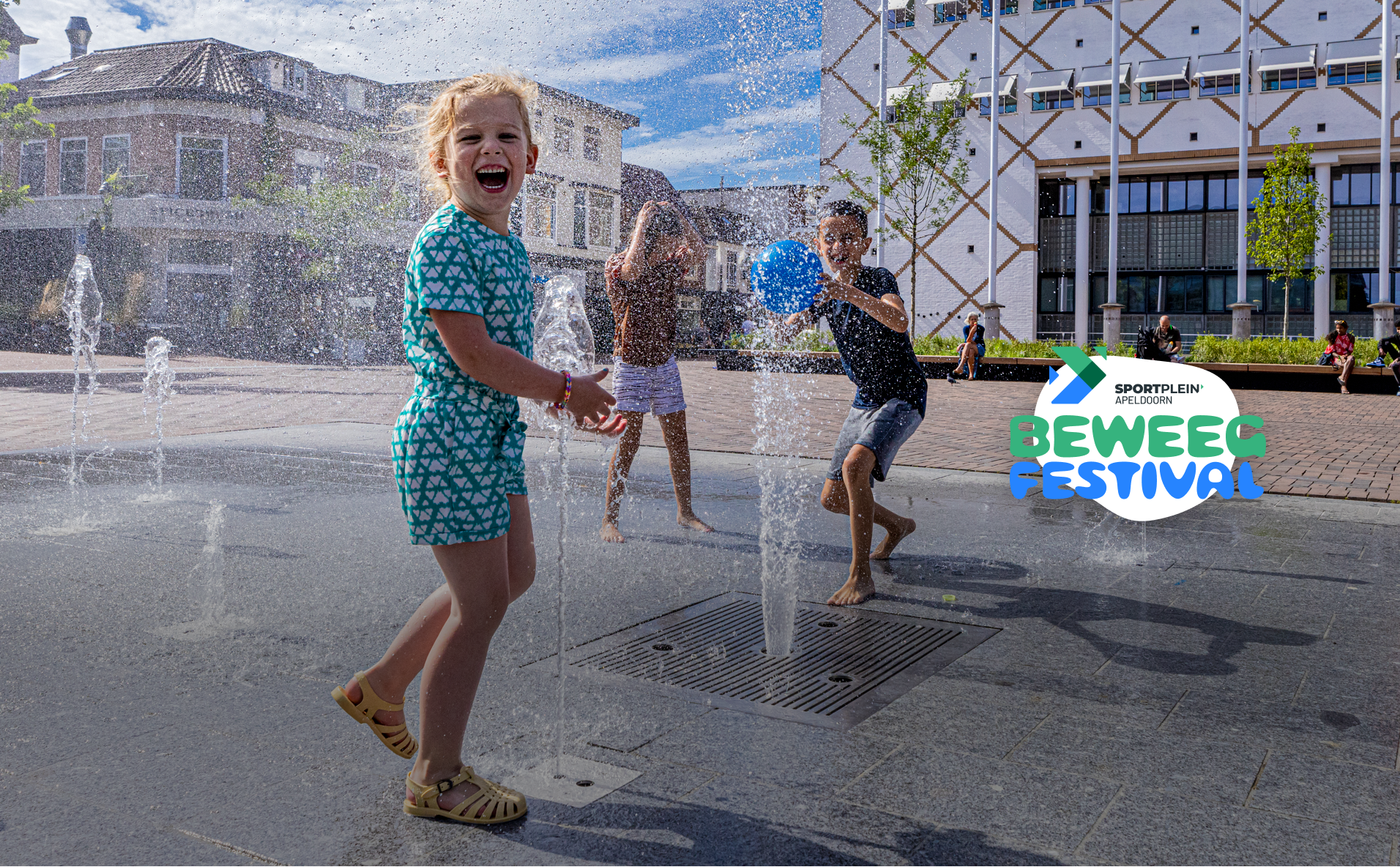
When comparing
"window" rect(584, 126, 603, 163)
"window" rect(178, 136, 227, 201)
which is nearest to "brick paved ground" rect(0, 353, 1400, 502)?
"window" rect(178, 136, 227, 201)

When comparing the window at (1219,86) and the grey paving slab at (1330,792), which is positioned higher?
the window at (1219,86)

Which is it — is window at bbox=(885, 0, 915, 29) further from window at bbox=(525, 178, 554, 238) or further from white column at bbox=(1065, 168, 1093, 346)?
window at bbox=(525, 178, 554, 238)

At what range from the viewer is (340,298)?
3547 centimetres

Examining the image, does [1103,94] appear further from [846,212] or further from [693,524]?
[846,212]

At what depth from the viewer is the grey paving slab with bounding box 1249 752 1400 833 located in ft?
8.66

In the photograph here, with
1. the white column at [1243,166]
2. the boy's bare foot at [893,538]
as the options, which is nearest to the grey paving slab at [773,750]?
the boy's bare foot at [893,538]

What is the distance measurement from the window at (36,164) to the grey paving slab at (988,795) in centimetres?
4360

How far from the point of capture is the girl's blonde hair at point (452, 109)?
2.59 metres

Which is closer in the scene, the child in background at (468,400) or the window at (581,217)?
the child in background at (468,400)

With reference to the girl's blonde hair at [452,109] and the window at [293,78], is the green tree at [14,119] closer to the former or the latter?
the window at [293,78]

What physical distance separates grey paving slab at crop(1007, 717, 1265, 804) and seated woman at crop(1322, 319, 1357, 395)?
19.5 meters

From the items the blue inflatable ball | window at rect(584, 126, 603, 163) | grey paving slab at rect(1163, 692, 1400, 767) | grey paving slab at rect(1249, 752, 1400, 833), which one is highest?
window at rect(584, 126, 603, 163)

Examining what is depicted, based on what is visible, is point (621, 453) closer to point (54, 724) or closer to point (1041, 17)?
point (54, 724)

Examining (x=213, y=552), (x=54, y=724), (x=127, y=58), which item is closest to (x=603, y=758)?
(x=54, y=724)
